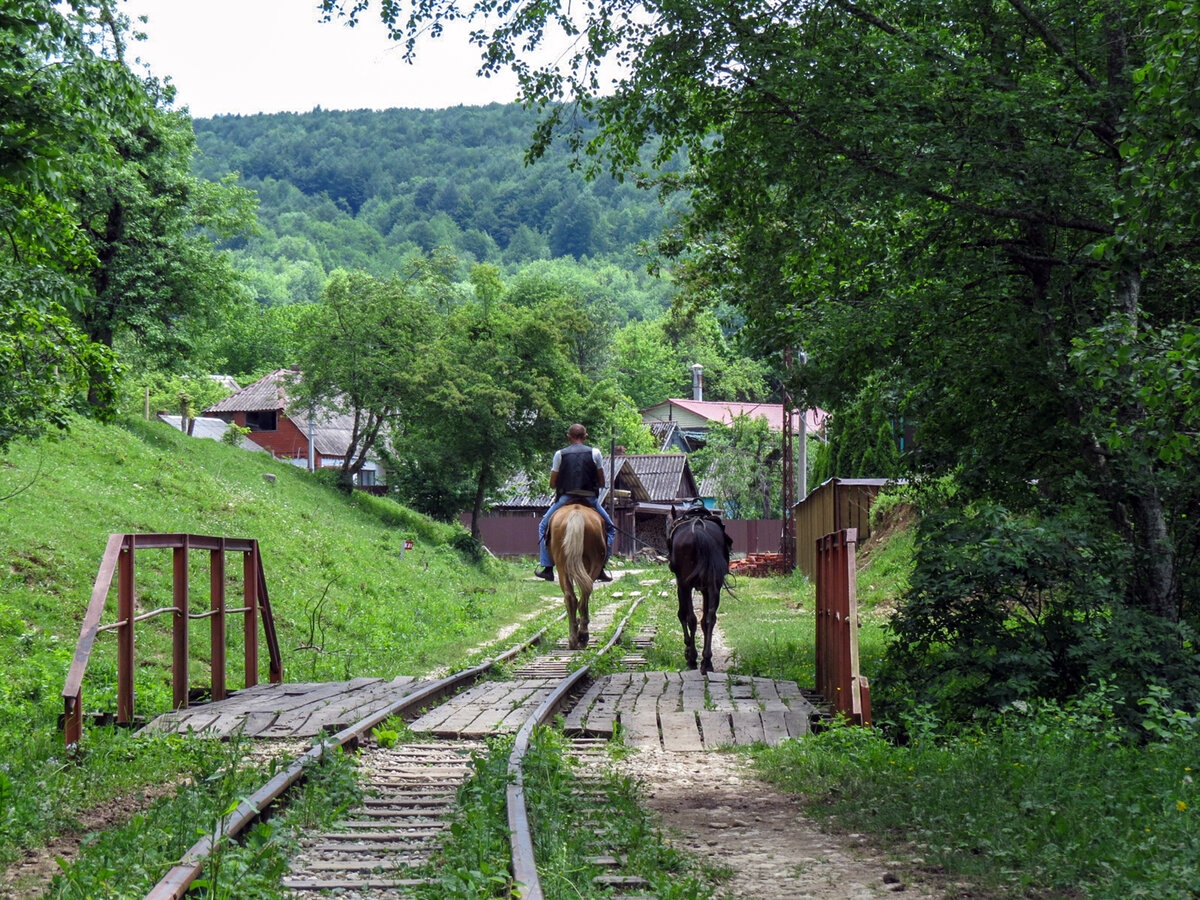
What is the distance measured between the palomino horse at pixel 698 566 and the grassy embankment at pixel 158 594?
316 cm

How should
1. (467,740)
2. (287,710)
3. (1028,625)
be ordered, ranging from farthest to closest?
(1028,625)
(287,710)
(467,740)

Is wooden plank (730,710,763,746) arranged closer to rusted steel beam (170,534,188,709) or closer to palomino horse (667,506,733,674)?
palomino horse (667,506,733,674)

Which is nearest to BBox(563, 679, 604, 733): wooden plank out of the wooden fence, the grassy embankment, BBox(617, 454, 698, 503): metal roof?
the grassy embankment

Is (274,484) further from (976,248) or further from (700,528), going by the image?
(976,248)

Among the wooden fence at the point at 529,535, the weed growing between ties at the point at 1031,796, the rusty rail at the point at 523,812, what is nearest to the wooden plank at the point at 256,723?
the rusty rail at the point at 523,812

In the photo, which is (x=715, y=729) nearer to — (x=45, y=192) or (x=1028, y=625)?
(x=1028, y=625)

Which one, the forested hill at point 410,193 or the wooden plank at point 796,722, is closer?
the wooden plank at point 796,722

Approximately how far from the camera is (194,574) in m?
17.4

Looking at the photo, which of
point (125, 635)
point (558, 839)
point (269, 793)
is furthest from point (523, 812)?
point (125, 635)

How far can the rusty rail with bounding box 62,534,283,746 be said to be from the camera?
737 centimetres

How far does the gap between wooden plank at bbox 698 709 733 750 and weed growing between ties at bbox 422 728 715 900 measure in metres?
1.67

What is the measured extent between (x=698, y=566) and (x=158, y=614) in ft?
22.2

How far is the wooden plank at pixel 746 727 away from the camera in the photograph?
8516 mm

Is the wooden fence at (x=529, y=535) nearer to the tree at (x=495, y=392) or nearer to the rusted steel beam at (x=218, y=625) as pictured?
the tree at (x=495, y=392)
